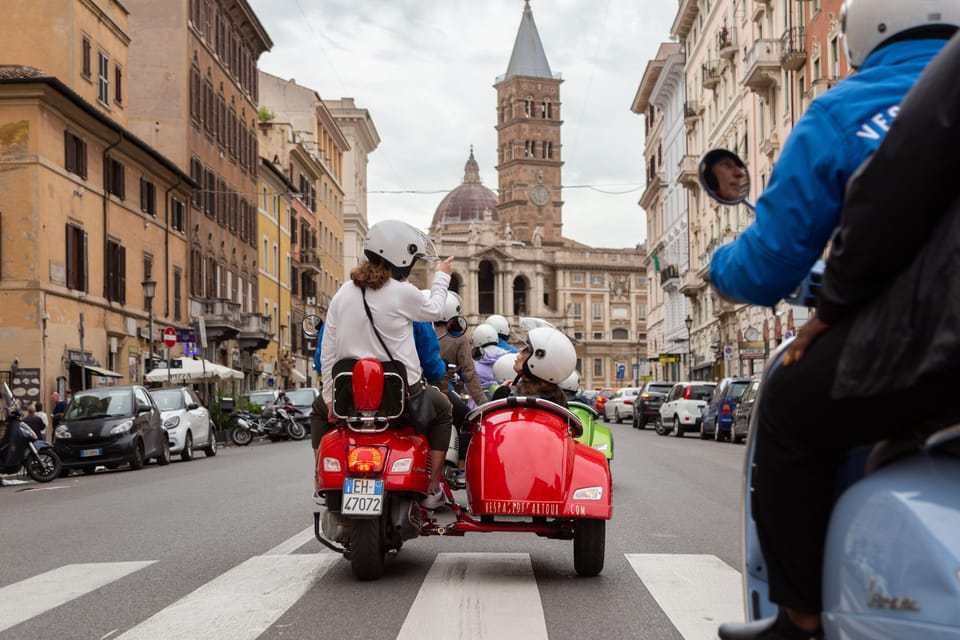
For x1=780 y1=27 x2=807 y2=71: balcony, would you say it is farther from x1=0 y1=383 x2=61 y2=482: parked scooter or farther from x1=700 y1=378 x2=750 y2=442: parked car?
x1=0 y1=383 x2=61 y2=482: parked scooter

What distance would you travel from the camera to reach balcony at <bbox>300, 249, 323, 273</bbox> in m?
71.2

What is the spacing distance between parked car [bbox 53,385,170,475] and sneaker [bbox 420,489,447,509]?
15.5 meters

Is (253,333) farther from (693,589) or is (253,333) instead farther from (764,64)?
(693,589)

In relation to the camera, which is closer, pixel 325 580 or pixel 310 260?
pixel 325 580

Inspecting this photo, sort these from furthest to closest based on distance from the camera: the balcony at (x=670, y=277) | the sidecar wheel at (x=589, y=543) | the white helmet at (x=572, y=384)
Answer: the balcony at (x=670, y=277)
the white helmet at (x=572, y=384)
the sidecar wheel at (x=589, y=543)

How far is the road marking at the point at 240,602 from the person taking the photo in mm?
5262

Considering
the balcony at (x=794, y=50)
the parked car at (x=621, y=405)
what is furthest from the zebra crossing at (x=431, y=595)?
the parked car at (x=621, y=405)

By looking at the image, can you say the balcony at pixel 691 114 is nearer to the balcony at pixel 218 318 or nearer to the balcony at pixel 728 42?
the balcony at pixel 728 42

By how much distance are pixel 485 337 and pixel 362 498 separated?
488 cm

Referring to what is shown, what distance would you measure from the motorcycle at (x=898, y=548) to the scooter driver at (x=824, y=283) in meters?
0.10

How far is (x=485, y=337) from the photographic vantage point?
11.2m

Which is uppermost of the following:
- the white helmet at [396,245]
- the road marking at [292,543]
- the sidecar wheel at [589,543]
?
the white helmet at [396,245]

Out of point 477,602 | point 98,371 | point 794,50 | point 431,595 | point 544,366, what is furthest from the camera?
point 794,50

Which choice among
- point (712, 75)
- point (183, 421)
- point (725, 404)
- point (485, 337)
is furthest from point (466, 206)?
point (485, 337)
